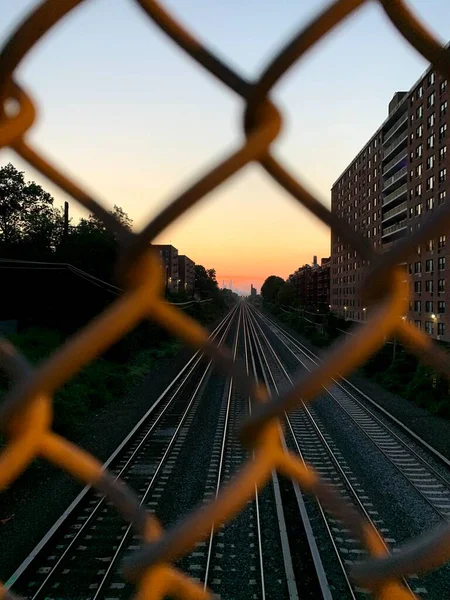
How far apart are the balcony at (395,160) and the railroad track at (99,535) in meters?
30.3

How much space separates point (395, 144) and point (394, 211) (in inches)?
202

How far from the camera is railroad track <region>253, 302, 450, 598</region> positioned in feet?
22.7

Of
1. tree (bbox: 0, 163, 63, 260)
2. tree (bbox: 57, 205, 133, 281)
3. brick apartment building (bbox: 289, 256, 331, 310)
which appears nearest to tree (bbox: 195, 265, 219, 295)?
brick apartment building (bbox: 289, 256, 331, 310)

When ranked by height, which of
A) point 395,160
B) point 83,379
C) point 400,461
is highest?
point 395,160

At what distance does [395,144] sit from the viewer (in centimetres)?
3716

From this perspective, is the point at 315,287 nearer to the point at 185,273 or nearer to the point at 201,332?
the point at 185,273

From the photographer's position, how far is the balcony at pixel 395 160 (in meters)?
35.1

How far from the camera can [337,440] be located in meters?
11.0

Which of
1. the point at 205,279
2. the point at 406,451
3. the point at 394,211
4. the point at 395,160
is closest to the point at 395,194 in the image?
the point at 394,211

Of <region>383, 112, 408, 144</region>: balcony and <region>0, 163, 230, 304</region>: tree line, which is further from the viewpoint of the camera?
<region>383, 112, 408, 144</region>: balcony

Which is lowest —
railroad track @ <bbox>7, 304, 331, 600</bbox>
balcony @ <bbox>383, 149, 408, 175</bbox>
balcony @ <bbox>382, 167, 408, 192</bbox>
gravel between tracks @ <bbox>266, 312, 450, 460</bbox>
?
railroad track @ <bbox>7, 304, 331, 600</bbox>

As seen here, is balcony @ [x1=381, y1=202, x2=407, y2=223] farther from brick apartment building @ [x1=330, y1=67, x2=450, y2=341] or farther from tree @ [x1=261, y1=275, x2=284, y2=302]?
tree @ [x1=261, y1=275, x2=284, y2=302]

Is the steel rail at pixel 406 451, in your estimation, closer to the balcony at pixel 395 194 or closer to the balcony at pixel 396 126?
the balcony at pixel 395 194

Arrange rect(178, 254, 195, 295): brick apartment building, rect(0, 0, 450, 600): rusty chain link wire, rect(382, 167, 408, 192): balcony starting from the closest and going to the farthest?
rect(0, 0, 450, 600): rusty chain link wire
rect(382, 167, 408, 192): balcony
rect(178, 254, 195, 295): brick apartment building
